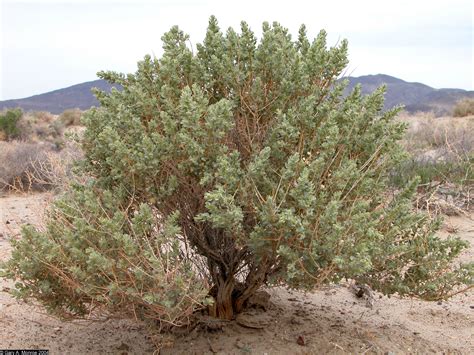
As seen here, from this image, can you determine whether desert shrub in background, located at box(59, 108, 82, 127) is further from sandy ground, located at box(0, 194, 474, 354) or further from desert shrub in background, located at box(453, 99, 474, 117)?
sandy ground, located at box(0, 194, 474, 354)

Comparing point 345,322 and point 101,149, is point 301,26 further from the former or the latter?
point 345,322

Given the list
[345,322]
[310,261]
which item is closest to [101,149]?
[310,261]

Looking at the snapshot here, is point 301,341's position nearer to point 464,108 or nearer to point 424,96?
point 464,108

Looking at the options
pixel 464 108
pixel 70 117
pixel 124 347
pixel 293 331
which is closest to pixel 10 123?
pixel 70 117

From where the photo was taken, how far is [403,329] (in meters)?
4.97

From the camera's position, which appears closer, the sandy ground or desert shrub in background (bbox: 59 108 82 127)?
the sandy ground

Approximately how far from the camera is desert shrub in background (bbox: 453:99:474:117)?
28.3 metres

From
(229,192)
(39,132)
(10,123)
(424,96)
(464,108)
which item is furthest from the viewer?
(424,96)

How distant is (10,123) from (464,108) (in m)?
21.2

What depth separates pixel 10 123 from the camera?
20.7m

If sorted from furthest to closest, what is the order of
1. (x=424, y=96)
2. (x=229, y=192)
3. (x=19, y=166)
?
(x=424, y=96) < (x=19, y=166) < (x=229, y=192)

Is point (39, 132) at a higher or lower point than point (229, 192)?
lower

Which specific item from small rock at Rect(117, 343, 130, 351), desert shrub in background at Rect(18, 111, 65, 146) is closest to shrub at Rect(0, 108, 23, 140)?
desert shrub in background at Rect(18, 111, 65, 146)

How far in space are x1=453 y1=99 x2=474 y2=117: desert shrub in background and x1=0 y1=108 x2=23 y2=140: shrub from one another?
20.7m
